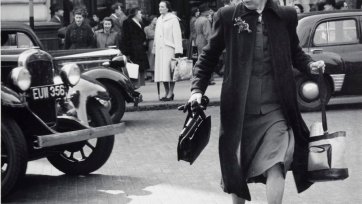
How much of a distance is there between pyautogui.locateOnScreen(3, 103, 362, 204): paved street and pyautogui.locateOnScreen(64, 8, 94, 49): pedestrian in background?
4438mm

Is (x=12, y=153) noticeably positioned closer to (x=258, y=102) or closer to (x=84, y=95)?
(x=84, y=95)

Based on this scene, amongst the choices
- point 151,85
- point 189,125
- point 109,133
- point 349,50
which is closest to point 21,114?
point 109,133

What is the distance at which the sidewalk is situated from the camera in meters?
15.7

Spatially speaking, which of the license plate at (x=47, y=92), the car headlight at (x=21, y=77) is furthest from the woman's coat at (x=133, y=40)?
the car headlight at (x=21, y=77)

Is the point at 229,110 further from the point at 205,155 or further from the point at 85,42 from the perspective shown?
the point at 85,42

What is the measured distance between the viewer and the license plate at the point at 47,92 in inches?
320

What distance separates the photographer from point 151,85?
20578mm

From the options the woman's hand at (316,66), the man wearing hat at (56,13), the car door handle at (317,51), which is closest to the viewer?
the woman's hand at (316,66)

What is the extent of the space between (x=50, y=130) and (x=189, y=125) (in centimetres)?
270

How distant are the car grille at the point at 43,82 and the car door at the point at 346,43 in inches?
252

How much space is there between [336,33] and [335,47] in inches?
9.3

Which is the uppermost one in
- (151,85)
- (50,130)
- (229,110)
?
(229,110)

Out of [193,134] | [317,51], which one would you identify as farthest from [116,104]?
[193,134]

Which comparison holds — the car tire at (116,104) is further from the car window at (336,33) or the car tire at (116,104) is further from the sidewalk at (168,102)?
the car window at (336,33)
